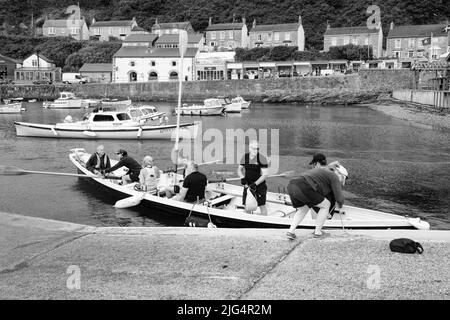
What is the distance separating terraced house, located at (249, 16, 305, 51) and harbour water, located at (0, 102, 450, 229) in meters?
46.8

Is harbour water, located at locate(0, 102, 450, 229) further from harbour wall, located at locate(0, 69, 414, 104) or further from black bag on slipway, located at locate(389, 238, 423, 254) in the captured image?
harbour wall, located at locate(0, 69, 414, 104)

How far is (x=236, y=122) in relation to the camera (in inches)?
1884

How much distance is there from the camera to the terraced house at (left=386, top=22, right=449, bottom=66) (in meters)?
80.2

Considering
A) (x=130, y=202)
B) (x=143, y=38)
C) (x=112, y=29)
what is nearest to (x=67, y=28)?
(x=112, y=29)

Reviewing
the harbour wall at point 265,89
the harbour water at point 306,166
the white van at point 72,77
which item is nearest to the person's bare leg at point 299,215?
the harbour water at point 306,166

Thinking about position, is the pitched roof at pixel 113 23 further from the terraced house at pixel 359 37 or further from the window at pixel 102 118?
the window at pixel 102 118

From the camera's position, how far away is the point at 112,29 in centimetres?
11269

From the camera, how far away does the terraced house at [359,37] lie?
87.1 metres

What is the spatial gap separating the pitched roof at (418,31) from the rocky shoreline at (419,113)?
24.7 meters

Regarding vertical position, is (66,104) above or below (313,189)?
above

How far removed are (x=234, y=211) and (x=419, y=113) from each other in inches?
1585

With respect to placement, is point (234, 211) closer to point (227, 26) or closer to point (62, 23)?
point (227, 26)
